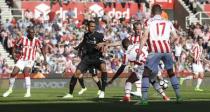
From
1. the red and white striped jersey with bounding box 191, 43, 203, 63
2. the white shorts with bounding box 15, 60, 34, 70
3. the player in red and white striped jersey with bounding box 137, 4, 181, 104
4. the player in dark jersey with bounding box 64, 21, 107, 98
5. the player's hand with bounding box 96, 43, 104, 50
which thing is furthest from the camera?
the red and white striped jersey with bounding box 191, 43, 203, 63

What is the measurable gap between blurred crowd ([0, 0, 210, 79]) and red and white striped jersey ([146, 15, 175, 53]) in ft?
62.3

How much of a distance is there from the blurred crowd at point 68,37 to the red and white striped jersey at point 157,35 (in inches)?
748

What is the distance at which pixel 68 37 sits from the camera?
41844mm

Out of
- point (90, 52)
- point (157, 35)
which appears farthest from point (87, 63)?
Answer: point (157, 35)

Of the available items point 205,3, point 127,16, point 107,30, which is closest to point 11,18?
point 107,30

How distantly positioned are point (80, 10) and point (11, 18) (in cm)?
507

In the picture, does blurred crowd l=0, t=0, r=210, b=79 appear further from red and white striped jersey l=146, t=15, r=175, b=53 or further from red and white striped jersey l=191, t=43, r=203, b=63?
red and white striped jersey l=146, t=15, r=175, b=53

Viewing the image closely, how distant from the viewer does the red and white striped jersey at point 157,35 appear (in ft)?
60.6

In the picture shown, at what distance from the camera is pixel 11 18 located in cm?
4303

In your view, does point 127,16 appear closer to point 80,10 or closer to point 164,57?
point 80,10

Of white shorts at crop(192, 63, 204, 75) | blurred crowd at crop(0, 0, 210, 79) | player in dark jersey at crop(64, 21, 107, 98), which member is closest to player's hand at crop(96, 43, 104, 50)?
player in dark jersey at crop(64, 21, 107, 98)

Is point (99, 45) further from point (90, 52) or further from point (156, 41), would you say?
point (156, 41)

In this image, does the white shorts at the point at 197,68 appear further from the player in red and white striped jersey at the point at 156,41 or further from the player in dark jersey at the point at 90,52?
the player in red and white striped jersey at the point at 156,41

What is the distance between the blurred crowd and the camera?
39203 mm
